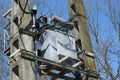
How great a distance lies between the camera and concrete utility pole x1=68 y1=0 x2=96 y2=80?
7.88m

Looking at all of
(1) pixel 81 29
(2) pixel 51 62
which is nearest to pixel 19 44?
(2) pixel 51 62

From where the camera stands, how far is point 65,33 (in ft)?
25.2

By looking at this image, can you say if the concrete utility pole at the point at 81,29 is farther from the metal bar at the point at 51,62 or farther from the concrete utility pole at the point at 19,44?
the concrete utility pole at the point at 19,44

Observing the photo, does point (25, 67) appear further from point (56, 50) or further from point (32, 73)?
point (56, 50)

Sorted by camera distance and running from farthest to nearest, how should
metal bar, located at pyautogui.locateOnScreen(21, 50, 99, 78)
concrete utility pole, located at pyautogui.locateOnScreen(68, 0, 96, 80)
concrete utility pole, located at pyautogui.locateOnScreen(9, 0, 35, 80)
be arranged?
concrete utility pole, located at pyautogui.locateOnScreen(68, 0, 96, 80) → metal bar, located at pyautogui.locateOnScreen(21, 50, 99, 78) → concrete utility pole, located at pyautogui.locateOnScreen(9, 0, 35, 80)

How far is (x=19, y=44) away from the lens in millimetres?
6684

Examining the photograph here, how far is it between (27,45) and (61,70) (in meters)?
1.06

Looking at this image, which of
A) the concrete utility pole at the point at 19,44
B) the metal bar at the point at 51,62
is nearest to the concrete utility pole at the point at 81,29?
the metal bar at the point at 51,62

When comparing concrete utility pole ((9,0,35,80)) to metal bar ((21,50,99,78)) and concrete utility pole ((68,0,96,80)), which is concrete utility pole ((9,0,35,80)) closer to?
metal bar ((21,50,99,78))

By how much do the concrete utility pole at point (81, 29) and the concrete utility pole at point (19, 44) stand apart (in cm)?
157

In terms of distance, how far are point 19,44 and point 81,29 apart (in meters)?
2.14

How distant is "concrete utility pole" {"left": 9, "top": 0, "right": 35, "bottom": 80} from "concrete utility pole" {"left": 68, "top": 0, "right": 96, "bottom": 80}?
1572 millimetres

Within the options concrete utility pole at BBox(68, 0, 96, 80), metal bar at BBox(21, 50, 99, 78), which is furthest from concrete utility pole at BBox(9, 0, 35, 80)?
concrete utility pole at BBox(68, 0, 96, 80)

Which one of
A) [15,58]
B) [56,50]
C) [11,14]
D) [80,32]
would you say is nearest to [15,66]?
[15,58]
